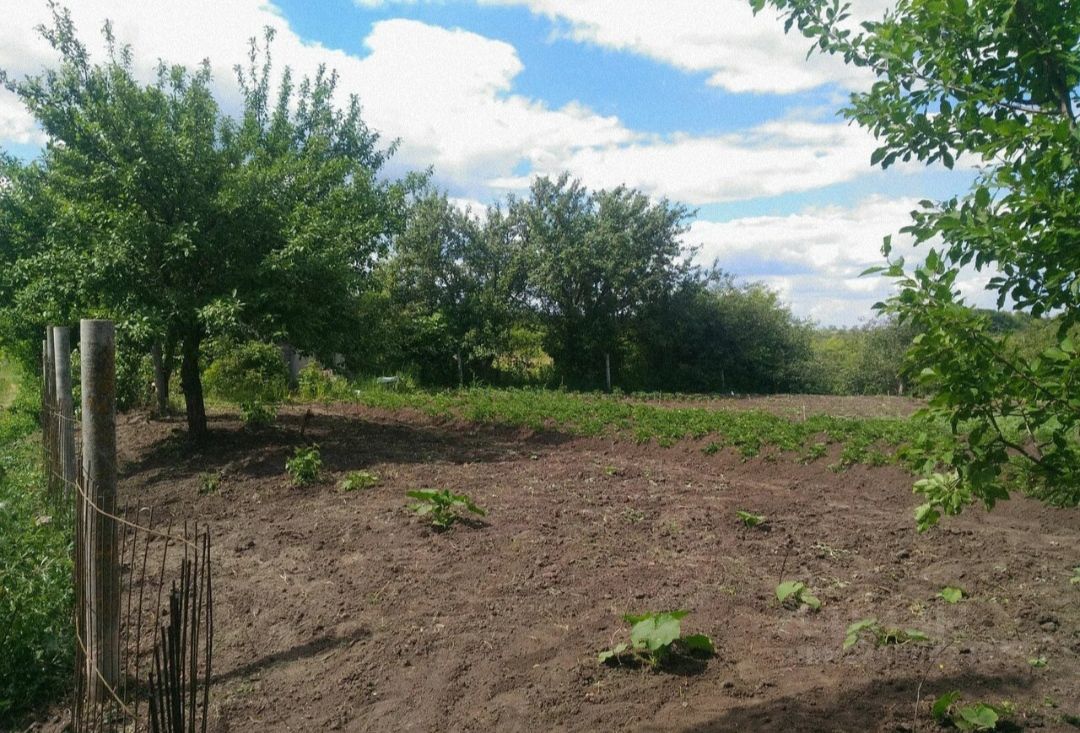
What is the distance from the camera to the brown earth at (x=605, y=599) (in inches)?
153

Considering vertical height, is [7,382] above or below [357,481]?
above

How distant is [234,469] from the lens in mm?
9773

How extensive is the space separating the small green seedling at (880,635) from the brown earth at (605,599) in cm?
9

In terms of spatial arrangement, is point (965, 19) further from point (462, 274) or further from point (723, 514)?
point (462, 274)

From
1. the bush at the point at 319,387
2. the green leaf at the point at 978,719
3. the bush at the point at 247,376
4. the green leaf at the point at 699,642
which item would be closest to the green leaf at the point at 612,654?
the green leaf at the point at 699,642

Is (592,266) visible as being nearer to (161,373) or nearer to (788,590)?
(161,373)

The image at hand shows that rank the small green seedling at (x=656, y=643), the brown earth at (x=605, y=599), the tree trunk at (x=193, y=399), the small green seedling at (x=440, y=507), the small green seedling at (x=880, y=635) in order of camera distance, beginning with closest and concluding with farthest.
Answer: the brown earth at (x=605, y=599), the small green seedling at (x=656, y=643), the small green seedling at (x=880, y=635), the small green seedling at (x=440, y=507), the tree trunk at (x=193, y=399)

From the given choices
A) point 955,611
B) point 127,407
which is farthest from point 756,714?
point 127,407

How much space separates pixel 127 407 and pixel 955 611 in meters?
14.0

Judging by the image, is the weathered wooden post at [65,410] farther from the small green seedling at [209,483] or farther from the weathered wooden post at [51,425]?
the small green seedling at [209,483]

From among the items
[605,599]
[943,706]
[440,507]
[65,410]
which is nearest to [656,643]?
[605,599]

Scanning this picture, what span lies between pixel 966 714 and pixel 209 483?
304 inches

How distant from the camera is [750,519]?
22.9 feet

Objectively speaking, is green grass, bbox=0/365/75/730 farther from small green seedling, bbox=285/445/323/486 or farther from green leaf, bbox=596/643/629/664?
green leaf, bbox=596/643/629/664
